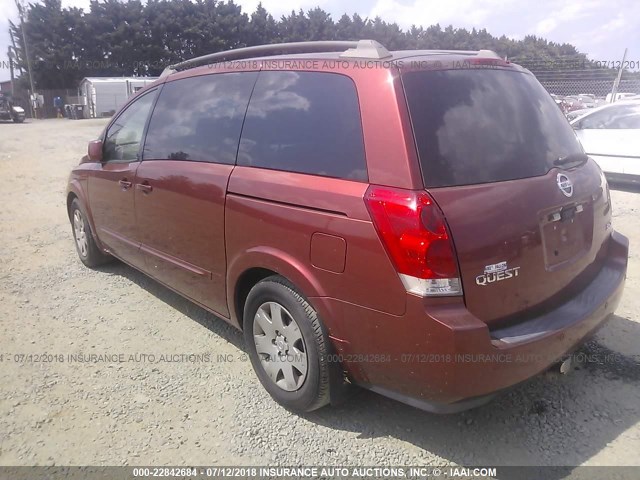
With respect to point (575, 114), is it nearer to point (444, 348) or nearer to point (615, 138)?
point (615, 138)

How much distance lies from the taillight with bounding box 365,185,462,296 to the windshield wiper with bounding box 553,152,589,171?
97 cm

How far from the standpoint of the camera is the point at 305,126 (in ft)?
8.97

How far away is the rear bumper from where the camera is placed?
7.20 feet

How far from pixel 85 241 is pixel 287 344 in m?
3.26

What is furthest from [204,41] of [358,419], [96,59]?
[358,419]

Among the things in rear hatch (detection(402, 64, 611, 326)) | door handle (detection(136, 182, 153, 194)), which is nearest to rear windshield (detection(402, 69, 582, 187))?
rear hatch (detection(402, 64, 611, 326))

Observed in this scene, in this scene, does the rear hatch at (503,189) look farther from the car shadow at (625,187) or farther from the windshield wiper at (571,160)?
the car shadow at (625,187)

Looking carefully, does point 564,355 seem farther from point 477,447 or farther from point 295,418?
point 295,418

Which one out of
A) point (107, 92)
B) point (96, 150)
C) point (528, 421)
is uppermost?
point (107, 92)

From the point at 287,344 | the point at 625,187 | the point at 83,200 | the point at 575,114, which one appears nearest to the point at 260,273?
the point at 287,344

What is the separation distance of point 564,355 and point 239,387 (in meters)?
1.80

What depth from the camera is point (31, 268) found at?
541 centimetres

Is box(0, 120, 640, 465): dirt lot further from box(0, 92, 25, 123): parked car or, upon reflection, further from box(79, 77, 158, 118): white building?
box(79, 77, 158, 118): white building

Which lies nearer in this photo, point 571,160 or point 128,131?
point 571,160
